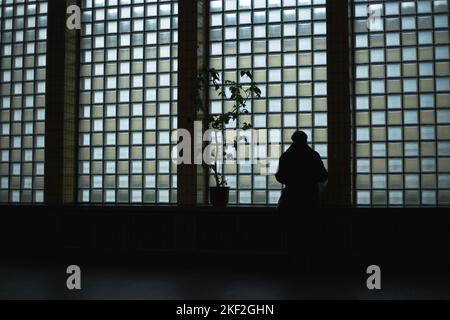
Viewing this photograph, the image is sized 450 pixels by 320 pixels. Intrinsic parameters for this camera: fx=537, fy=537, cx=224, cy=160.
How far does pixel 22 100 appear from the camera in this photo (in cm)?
856

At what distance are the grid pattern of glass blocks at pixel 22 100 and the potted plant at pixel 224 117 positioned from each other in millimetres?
2727

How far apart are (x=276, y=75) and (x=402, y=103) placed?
5.88 feet

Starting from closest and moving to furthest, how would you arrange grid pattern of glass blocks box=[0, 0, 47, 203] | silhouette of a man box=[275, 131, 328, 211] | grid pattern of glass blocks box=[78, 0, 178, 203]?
silhouette of a man box=[275, 131, 328, 211], grid pattern of glass blocks box=[78, 0, 178, 203], grid pattern of glass blocks box=[0, 0, 47, 203]

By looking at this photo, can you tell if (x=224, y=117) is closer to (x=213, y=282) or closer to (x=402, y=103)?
(x=213, y=282)

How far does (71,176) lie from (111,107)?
4.04ft

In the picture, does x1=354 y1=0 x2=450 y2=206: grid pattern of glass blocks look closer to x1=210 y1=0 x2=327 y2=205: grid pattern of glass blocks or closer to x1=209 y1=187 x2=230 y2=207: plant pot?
x1=210 y1=0 x2=327 y2=205: grid pattern of glass blocks

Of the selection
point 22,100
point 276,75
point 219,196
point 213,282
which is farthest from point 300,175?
point 22,100

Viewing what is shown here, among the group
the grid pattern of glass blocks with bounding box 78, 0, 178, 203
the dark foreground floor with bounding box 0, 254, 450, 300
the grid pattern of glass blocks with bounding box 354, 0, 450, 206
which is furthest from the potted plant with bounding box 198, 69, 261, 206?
the grid pattern of glass blocks with bounding box 354, 0, 450, 206

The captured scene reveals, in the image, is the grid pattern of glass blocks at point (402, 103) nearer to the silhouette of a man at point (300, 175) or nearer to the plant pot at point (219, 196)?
the silhouette of a man at point (300, 175)

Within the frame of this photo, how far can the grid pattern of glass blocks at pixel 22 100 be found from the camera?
334 inches

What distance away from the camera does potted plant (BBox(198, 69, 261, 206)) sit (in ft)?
24.2

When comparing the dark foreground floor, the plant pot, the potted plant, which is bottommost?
the dark foreground floor

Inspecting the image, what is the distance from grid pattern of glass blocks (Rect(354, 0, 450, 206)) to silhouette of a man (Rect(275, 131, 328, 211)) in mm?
1223

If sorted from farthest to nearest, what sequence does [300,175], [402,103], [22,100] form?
1. [22,100]
2. [402,103]
3. [300,175]
